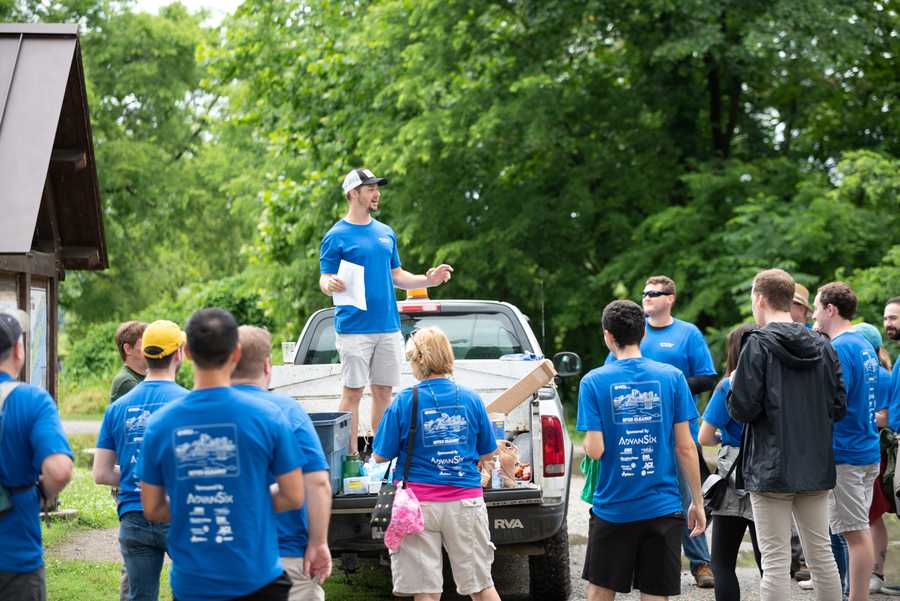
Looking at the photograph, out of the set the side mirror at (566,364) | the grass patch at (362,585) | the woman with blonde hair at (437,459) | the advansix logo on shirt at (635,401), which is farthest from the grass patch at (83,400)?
the advansix logo on shirt at (635,401)

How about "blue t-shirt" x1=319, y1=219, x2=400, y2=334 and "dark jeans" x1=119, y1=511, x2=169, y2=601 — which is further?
"blue t-shirt" x1=319, y1=219, x2=400, y2=334

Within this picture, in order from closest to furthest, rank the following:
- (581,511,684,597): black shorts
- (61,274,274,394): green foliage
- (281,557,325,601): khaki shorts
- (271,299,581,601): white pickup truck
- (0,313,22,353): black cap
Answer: (0,313,22,353): black cap < (281,557,325,601): khaki shorts < (581,511,684,597): black shorts < (271,299,581,601): white pickup truck < (61,274,274,394): green foliage

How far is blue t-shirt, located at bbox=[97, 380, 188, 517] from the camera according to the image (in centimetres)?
462

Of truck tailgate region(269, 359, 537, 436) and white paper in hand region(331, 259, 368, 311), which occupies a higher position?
white paper in hand region(331, 259, 368, 311)

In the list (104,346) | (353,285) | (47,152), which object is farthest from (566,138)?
(104,346)

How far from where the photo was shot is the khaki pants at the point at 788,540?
17.7ft

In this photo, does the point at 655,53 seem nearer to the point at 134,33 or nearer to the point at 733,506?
the point at 733,506

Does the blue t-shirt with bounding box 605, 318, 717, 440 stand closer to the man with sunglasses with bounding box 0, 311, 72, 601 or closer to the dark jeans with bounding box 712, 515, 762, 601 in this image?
the dark jeans with bounding box 712, 515, 762, 601

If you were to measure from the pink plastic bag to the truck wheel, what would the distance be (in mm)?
1866

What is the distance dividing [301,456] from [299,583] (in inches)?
31.8

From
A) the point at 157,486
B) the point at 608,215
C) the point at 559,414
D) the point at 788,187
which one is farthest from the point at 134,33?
the point at 157,486

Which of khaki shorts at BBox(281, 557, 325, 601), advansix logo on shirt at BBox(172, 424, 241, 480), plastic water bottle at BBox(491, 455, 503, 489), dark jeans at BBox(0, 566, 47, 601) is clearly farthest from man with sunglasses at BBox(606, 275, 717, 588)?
dark jeans at BBox(0, 566, 47, 601)

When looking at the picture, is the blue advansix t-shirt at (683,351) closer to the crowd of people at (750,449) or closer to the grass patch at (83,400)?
the crowd of people at (750,449)

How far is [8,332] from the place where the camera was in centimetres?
399
